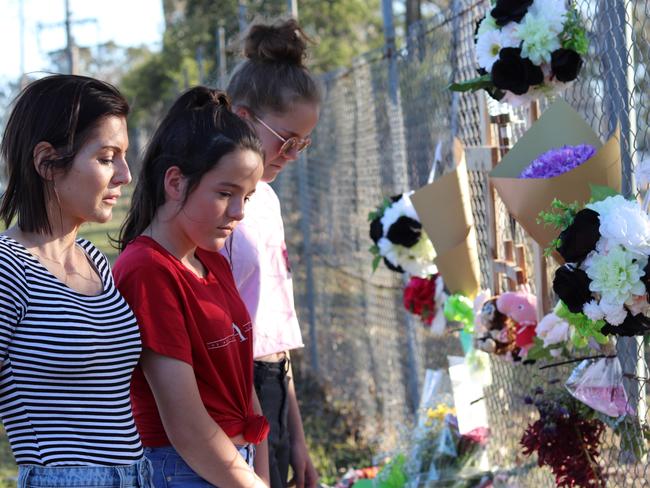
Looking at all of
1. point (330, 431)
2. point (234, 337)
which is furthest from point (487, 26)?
point (330, 431)

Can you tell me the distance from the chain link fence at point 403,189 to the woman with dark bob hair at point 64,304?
1312 mm

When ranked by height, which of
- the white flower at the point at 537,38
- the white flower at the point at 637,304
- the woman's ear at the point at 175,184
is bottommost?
the white flower at the point at 637,304

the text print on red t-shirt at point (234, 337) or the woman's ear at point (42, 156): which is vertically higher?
the woman's ear at point (42, 156)

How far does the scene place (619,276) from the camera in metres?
2.14

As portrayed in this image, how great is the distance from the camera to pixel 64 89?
213 cm

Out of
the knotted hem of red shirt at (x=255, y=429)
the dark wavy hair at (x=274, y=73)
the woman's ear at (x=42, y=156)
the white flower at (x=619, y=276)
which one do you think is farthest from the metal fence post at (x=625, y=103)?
the woman's ear at (x=42, y=156)

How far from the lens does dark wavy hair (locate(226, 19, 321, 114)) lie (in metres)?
2.94

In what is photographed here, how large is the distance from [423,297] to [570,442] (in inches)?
54.5

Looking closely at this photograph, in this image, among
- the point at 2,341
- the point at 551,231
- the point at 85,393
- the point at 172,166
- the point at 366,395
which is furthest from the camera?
the point at 366,395

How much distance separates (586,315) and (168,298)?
3.09 feet

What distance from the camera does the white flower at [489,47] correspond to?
2.84m

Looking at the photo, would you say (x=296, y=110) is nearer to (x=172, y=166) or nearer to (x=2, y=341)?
(x=172, y=166)

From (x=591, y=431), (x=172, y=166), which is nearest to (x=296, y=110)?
(x=172, y=166)

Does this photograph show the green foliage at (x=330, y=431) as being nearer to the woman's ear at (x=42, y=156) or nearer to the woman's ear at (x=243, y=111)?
the woman's ear at (x=243, y=111)
